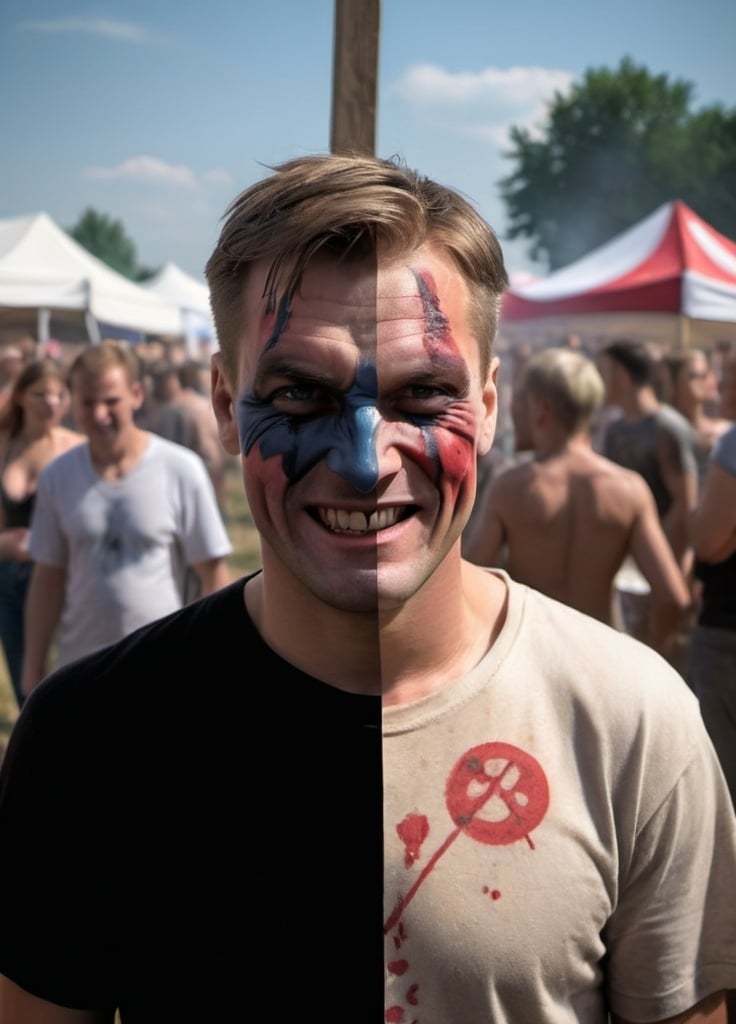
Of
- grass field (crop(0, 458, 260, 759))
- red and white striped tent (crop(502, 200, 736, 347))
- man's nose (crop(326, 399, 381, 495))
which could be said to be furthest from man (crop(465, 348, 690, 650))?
grass field (crop(0, 458, 260, 759))

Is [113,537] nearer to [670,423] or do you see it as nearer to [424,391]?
[424,391]

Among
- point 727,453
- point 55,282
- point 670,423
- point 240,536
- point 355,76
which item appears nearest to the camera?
point 355,76

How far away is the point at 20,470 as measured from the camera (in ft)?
15.3

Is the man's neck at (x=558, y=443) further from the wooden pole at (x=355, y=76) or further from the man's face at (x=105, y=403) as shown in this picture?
the wooden pole at (x=355, y=76)

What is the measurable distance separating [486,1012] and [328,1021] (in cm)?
16

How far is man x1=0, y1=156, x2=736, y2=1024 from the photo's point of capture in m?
1.22

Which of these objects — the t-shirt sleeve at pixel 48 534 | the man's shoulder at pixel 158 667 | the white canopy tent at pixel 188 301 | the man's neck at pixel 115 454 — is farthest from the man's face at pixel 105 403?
the white canopy tent at pixel 188 301

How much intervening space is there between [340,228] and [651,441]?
4.30 m

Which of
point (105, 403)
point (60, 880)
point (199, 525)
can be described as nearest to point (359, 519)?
point (60, 880)

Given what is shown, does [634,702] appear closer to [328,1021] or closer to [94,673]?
[328,1021]

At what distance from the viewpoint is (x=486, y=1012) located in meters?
1.22

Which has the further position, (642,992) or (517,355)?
(517,355)

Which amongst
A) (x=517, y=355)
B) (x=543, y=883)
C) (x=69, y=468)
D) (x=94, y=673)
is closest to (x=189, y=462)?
(x=69, y=468)

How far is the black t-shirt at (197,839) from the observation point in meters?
1.22
